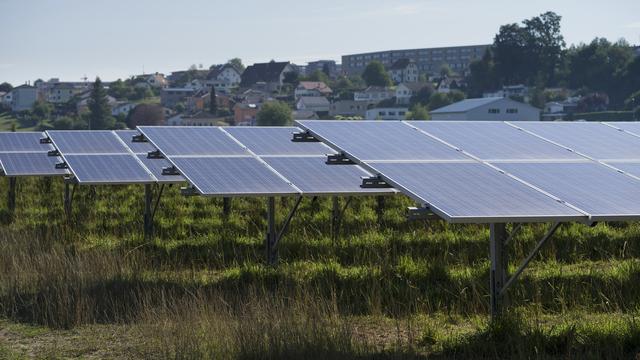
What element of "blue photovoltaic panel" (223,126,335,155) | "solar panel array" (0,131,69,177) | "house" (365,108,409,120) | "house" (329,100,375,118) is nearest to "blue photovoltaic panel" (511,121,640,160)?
"blue photovoltaic panel" (223,126,335,155)

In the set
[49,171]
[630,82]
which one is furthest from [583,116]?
[49,171]

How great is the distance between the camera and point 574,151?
565 inches

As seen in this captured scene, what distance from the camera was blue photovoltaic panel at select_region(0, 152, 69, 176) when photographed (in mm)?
26792

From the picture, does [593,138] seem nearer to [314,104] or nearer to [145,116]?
[145,116]

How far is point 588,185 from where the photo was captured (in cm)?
1238

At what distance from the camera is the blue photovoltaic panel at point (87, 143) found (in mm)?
25570

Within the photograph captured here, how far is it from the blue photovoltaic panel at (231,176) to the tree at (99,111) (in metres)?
132

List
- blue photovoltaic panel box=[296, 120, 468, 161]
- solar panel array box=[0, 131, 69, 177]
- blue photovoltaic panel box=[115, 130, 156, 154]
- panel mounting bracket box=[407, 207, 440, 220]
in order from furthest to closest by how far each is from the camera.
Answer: solar panel array box=[0, 131, 69, 177] < blue photovoltaic panel box=[115, 130, 156, 154] < blue photovoltaic panel box=[296, 120, 468, 161] < panel mounting bracket box=[407, 207, 440, 220]

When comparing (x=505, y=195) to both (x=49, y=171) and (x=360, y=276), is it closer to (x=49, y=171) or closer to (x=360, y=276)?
(x=360, y=276)

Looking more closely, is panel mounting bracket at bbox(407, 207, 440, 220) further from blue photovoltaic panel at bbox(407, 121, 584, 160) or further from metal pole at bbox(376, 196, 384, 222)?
metal pole at bbox(376, 196, 384, 222)

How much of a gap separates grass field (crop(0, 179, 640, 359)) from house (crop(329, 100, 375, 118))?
161 metres

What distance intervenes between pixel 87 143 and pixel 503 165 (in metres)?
15.7

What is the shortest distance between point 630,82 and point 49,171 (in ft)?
394

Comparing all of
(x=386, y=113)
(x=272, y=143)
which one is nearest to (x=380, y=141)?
(x=272, y=143)
